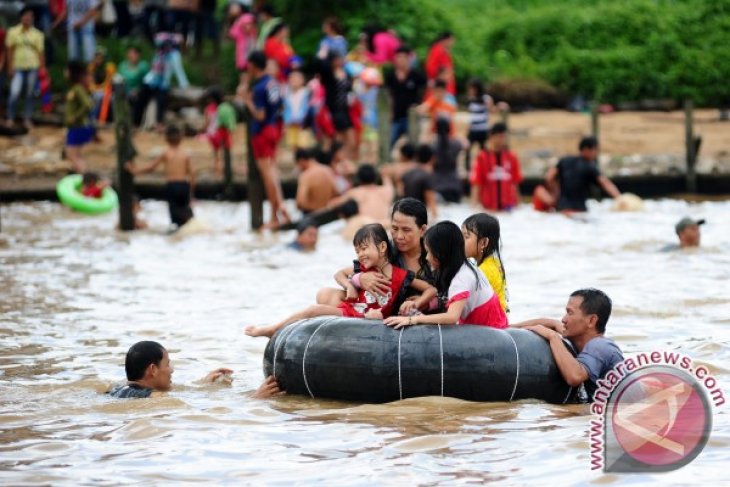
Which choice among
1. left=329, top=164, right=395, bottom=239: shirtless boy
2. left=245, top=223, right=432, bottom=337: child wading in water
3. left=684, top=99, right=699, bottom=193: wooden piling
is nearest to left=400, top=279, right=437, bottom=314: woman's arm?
left=245, top=223, right=432, bottom=337: child wading in water

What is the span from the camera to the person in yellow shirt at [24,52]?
914 inches

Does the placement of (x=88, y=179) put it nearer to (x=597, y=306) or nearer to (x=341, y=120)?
(x=341, y=120)

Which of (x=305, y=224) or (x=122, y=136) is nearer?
(x=305, y=224)

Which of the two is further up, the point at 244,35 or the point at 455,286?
the point at 244,35

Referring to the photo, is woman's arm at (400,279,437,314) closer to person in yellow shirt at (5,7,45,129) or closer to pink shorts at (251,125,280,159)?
pink shorts at (251,125,280,159)

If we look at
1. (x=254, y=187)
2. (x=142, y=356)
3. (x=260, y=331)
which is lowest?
(x=142, y=356)

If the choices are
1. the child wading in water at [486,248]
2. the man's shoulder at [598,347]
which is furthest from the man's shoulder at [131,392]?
the man's shoulder at [598,347]

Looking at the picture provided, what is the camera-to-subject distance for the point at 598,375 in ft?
28.8

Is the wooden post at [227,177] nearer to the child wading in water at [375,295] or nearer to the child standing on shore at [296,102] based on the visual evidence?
the child standing on shore at [296,102]

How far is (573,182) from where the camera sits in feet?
62.5

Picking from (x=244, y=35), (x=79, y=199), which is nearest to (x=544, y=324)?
(x=79, y=199)

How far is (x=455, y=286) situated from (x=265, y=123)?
9696 mm

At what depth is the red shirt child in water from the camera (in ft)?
67.9

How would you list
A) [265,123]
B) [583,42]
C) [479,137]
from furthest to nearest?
[583,42], [479,137], [265,123]
